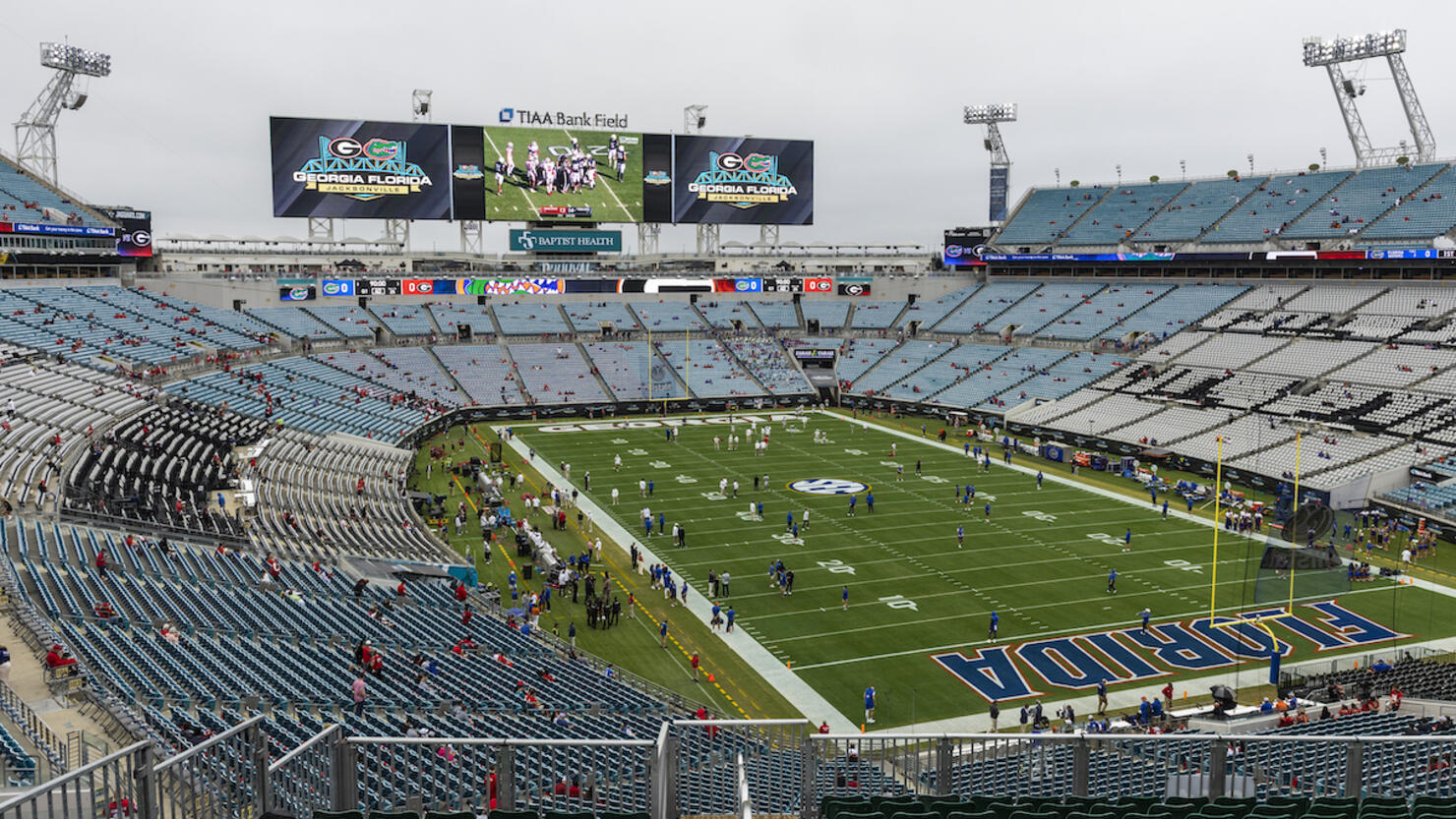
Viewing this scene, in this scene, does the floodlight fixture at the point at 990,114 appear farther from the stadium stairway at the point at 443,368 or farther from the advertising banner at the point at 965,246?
the stadium stairway at the point at 443,368

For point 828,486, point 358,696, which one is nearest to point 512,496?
point 828,486

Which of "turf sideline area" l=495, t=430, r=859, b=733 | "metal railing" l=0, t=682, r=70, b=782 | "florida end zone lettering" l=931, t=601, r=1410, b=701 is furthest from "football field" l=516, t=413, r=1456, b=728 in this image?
"metal railing" l=0, t=682, r=70, b=782

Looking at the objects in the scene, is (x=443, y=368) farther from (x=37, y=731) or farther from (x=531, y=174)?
(x=37, y=731)

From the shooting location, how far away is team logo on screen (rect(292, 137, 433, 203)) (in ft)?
194

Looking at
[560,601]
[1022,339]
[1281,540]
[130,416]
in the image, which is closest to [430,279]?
[130,416]

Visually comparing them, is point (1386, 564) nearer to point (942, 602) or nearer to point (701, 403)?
point (942, 602)

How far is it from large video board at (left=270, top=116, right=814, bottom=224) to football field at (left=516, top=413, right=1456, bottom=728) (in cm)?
2522

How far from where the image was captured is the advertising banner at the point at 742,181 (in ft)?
219

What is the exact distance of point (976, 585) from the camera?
92.9ft

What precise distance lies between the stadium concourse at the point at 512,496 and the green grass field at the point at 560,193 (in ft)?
27.7

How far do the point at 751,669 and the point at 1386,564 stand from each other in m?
20.1

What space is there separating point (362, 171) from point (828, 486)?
3601cm

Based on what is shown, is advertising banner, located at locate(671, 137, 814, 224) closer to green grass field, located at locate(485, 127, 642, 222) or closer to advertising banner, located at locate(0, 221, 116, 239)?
green grass field, located at locate(485, 127, 642, 222)

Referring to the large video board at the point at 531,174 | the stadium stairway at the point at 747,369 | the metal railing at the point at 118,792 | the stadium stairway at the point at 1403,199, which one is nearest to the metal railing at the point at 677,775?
the metal railing at the point at 118,792
